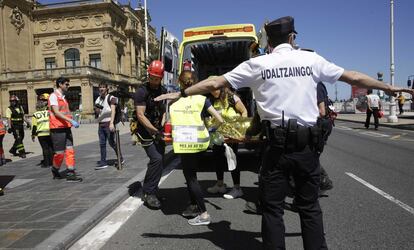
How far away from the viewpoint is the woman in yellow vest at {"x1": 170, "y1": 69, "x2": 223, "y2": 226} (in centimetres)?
448

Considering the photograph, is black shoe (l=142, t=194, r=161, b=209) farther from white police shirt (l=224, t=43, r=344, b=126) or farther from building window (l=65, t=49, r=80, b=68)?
building window (l=65, t=49, r=80, b=68)

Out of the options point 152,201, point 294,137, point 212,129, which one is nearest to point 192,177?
point 212,129

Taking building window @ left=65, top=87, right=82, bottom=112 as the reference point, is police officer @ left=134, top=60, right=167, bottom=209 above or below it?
below

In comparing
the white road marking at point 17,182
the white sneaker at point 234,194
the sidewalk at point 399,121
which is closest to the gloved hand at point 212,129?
the white sneaker at point 234,194

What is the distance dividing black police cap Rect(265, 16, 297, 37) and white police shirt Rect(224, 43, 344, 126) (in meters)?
0.10

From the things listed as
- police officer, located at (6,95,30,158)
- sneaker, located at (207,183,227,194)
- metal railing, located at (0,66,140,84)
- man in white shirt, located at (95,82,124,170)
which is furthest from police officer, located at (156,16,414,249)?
metal railing, located at (0,66,140,84)

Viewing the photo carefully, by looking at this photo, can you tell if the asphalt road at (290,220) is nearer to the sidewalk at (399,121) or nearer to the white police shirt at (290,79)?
the white police shirt at (290,79)

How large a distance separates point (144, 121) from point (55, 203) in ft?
5.71

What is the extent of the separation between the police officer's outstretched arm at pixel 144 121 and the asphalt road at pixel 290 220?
1111 millimetres

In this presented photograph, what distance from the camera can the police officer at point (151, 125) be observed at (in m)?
5.12

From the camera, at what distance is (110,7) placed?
2218 inches

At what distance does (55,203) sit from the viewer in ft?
17.4

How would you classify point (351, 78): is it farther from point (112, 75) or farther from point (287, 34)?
point (112, 75)

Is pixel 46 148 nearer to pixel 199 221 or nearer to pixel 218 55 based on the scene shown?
pixel 218 55
